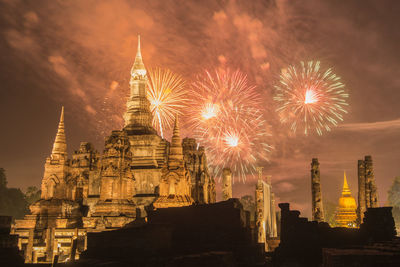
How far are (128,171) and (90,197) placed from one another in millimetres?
9293

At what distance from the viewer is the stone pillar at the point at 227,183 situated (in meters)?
41.4

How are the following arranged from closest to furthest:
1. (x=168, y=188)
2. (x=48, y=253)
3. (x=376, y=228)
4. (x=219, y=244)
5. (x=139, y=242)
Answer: (x=139, y=242) → (x=219, y=244) → (x=376, y=228) → (x=48, y=253) → (x=168, y=188)

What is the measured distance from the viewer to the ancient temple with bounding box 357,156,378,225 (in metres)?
35.5

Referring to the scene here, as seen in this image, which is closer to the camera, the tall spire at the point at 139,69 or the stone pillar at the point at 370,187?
the stone pillar at the point at 370,187

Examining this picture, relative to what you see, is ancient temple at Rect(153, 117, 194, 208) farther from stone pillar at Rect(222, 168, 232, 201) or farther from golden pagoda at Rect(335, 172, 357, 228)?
golden pagoda at Rect(335, 172, 357, 228)

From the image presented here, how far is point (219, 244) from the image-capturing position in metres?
15.9

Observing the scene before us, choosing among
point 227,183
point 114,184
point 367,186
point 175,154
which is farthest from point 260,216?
point 114,184

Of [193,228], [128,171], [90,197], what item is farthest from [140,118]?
[193,228]

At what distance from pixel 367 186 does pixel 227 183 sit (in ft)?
42.6

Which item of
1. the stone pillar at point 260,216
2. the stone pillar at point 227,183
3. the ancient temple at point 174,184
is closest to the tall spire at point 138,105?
the stone pillar at point 227,183

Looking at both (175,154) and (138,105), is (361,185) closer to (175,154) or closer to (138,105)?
(175,154)

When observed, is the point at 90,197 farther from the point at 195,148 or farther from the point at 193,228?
the point at 193,228

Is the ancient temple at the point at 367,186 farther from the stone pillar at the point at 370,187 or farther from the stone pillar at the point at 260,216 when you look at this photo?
→ the stone pillar at the point at 260,216

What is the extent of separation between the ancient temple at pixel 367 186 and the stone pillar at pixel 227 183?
1213 centimetres
